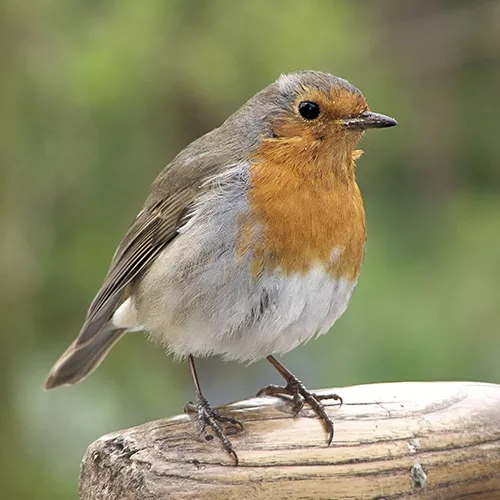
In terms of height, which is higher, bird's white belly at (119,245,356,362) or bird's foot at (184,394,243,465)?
bird's white belly at (119,245,356,362)

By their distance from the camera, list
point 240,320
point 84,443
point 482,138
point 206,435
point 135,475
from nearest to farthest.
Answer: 1. point 135,475
2. point 206,435
3. point 240,320
4. point 84,443
5. point 482,138

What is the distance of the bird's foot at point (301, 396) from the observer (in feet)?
8.30

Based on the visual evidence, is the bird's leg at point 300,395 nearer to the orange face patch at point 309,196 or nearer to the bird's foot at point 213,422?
the bird's foot at point 213,422

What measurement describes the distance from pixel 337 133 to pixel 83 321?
49.5 inches

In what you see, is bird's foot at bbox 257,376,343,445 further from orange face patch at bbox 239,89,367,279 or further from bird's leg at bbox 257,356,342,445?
orange face patch at bbox 239,89,367,279

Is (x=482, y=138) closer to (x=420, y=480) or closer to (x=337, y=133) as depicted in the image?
(x=337, y=133)

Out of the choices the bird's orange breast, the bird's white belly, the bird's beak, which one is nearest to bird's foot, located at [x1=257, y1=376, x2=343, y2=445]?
the bird's white belly

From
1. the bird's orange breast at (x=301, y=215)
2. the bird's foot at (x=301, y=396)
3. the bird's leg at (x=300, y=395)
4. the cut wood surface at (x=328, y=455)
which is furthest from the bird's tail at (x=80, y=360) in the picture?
the cut wood surface at (x=328, y=455)

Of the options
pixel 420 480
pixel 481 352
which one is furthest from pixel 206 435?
pixel 481 352

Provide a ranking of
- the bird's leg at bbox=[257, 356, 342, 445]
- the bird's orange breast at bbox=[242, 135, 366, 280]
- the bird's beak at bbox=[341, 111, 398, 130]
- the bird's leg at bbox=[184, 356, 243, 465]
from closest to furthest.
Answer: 1. the bird's leg at bbox=[184, 356, 243, 465]
2. the bird's leg at bbox=[257, 356, 342, 445]
3. the bird's orange breast at bbox=[242, 135, 366, 280]
4. the bird's beak at bbox=[341, 111, 398, 130]

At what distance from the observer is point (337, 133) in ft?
10.1

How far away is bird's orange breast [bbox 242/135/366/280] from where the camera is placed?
9.57 feet

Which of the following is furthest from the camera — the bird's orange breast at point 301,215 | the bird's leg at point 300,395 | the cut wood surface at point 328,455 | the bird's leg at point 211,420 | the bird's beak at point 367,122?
the bird's beak at point 367,122

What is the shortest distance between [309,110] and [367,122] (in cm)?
18
